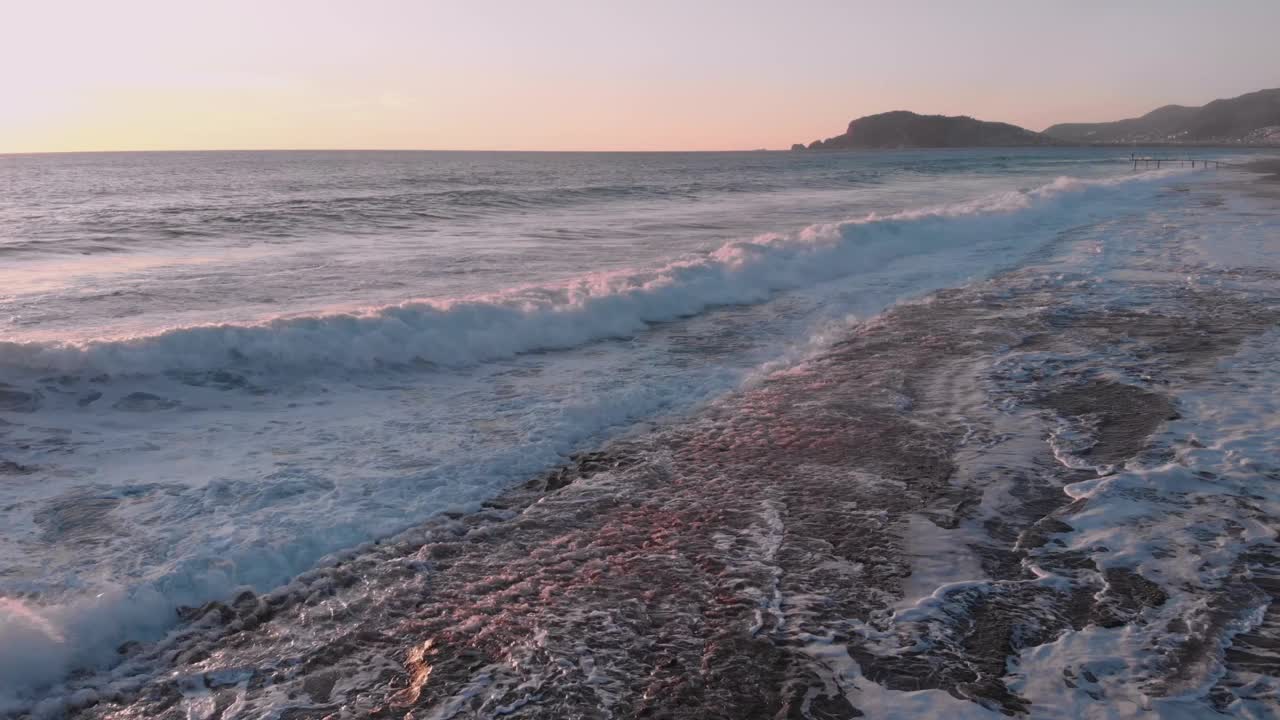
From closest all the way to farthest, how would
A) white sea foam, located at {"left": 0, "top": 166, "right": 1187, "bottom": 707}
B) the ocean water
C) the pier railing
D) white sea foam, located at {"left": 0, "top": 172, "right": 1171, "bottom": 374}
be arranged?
white sea foam, located at {"left": 0, "top": 166, "right": 1187, "bottom": 707} < the ocean water < white sea foam, located at {"left": 0, "top": 172, "right": 1171, "bottom": 374} < the pier railing

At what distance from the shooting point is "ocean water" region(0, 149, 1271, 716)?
209 inches

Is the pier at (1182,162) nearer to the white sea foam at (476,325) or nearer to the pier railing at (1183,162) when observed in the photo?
the pier railing at (1183,162)

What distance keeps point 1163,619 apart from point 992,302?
9776mm

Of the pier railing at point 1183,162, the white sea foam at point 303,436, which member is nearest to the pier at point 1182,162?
the pier railing at point 1183,162

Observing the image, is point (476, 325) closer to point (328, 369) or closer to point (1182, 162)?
point (328, 369)

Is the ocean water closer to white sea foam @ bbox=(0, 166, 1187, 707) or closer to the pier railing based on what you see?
white sea foam @ bbox=(0, 166, 1187, 707)

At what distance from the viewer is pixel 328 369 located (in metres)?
9.95

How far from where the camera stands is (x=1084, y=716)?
3582 mm

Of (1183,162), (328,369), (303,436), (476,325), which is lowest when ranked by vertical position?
(303,436)

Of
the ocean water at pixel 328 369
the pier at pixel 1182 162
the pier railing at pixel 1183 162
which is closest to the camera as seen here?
the ocean water at pixel 328 369

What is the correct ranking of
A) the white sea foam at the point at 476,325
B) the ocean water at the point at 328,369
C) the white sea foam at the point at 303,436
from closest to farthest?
1. the white sea foam at the point at 303,436
2. the ocean water at the point at 328,369
3. the white sea foam at the point at 476,325

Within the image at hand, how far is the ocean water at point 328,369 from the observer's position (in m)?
5.31

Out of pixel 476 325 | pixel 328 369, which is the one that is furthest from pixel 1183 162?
pixel 328 369

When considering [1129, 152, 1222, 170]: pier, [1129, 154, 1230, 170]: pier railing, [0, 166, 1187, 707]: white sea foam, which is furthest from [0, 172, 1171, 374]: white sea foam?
[1129, 152, 1222, 170]: pier
